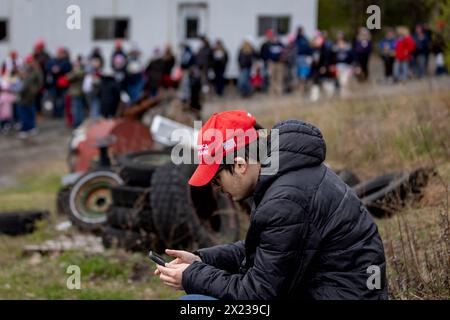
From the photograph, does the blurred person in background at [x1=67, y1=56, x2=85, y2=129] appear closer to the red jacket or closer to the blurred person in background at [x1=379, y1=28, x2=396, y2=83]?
the blurred person in background at [x1=379, y1=28, x2=396, y2=83]

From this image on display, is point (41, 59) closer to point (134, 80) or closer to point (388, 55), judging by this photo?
point (134, 80)

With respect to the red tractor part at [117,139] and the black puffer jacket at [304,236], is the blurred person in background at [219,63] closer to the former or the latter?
the red tractor part at [117,139]

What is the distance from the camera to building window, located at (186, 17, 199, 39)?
27.0 m

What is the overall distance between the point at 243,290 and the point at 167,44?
21833mm

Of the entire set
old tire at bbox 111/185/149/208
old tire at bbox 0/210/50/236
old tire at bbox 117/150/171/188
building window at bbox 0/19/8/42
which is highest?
building window at bbox 0/19/8/42

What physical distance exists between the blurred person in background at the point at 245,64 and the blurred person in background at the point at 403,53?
14.4 ft

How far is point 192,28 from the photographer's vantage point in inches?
1068

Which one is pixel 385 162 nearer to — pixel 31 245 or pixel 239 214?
pixel 239 214

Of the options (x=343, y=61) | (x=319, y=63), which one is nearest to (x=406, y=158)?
(x=343, y=61)

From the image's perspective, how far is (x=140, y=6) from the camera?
26.5 metres

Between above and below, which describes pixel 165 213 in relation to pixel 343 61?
below

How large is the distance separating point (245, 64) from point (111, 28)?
4842mm

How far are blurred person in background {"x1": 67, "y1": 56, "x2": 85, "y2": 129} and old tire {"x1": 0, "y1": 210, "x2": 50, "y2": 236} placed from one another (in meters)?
11.7

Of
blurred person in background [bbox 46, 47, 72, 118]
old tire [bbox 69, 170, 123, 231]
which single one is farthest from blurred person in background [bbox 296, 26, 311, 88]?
old tire [bbox 69, 170, 123, 231]
